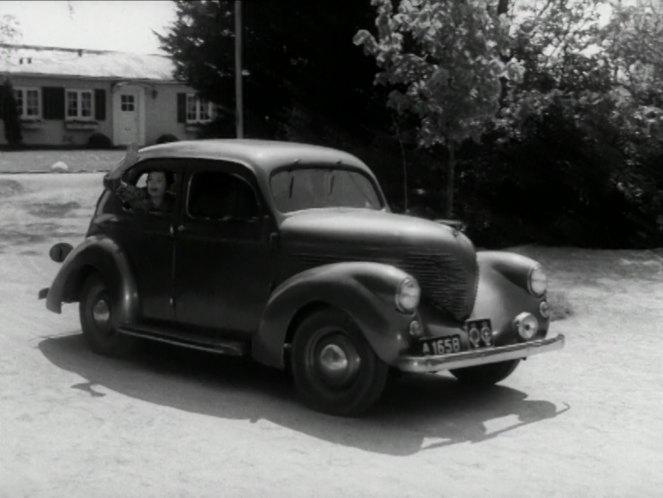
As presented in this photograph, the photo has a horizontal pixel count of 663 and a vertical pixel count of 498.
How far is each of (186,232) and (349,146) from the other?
10.9m

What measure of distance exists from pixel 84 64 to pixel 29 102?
3.54 m

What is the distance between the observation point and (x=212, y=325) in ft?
24.8

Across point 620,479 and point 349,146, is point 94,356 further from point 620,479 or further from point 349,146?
point 349,146

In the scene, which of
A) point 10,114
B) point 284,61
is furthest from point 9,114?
point 284,61

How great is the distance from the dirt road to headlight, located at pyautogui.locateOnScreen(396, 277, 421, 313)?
75 cm

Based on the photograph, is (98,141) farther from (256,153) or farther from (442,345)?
(442,345)

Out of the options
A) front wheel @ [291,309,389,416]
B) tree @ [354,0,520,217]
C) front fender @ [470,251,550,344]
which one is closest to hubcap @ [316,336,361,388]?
front wheel @ [291,309,389,416]

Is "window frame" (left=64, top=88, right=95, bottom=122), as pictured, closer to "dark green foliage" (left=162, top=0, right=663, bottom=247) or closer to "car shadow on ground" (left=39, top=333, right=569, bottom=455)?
"dark green foliage" (left=162, top=0, right=663, bottom=247)

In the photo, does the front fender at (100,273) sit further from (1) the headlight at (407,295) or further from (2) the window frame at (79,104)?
(2) the window frame at (79,104)

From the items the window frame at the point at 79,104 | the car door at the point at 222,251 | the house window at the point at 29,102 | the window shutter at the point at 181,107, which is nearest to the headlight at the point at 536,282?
the car door at the point at 222,251

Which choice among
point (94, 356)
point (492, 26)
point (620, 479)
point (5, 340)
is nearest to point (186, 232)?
point (94, 356)

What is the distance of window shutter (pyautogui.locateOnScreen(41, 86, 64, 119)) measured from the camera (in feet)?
140

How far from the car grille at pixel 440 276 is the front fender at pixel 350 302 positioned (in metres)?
0.16

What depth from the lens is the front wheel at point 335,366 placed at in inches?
257
